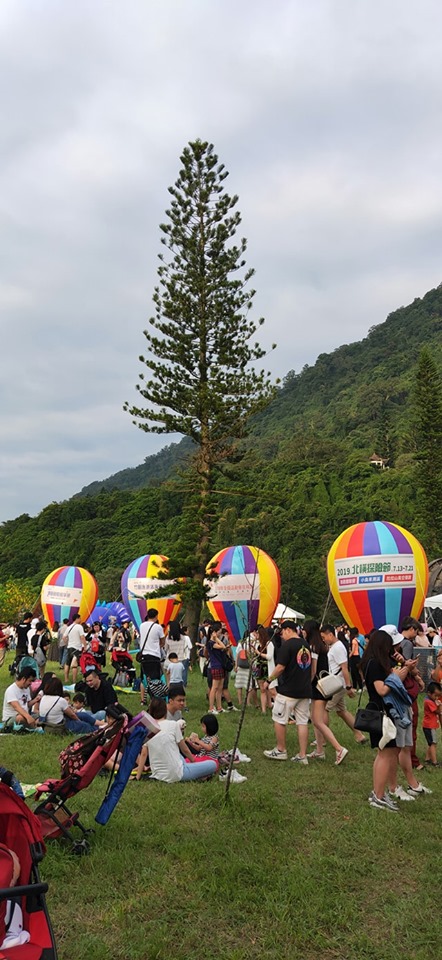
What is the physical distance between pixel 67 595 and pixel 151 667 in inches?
466

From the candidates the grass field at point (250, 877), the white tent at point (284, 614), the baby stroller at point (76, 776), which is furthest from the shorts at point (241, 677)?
the white tent at point (284, 614)

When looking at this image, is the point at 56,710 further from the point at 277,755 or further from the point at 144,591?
the point at 144,591

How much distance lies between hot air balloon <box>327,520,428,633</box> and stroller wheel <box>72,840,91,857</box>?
12116mm

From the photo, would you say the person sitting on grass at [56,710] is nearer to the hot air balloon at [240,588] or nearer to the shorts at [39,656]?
the shorts at [39,656]

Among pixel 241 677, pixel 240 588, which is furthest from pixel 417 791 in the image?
pixel 240 588

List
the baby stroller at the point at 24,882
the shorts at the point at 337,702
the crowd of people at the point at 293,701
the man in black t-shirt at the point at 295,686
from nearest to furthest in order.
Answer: the baby stroller at the point at 24,882 → the crowd of people at the point at 293,701 → the man in black t-shirt at the point at 295,686 → the shorts at the point at 337,702

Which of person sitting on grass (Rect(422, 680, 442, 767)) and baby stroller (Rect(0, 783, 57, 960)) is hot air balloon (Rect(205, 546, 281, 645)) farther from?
baby stroller (Rect(0, 783, 57, 960))

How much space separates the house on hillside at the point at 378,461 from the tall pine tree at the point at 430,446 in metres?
31.4

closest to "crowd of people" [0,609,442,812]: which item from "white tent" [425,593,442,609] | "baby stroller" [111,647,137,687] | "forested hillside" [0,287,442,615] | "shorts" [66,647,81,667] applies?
"baby stroller" [111,647,137,687]

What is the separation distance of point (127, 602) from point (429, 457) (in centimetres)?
1787

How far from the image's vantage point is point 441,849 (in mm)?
4289

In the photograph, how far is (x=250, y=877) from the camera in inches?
147

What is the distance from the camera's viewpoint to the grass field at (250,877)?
3102 millimetres

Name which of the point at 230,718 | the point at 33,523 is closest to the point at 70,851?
the point at 230,718
